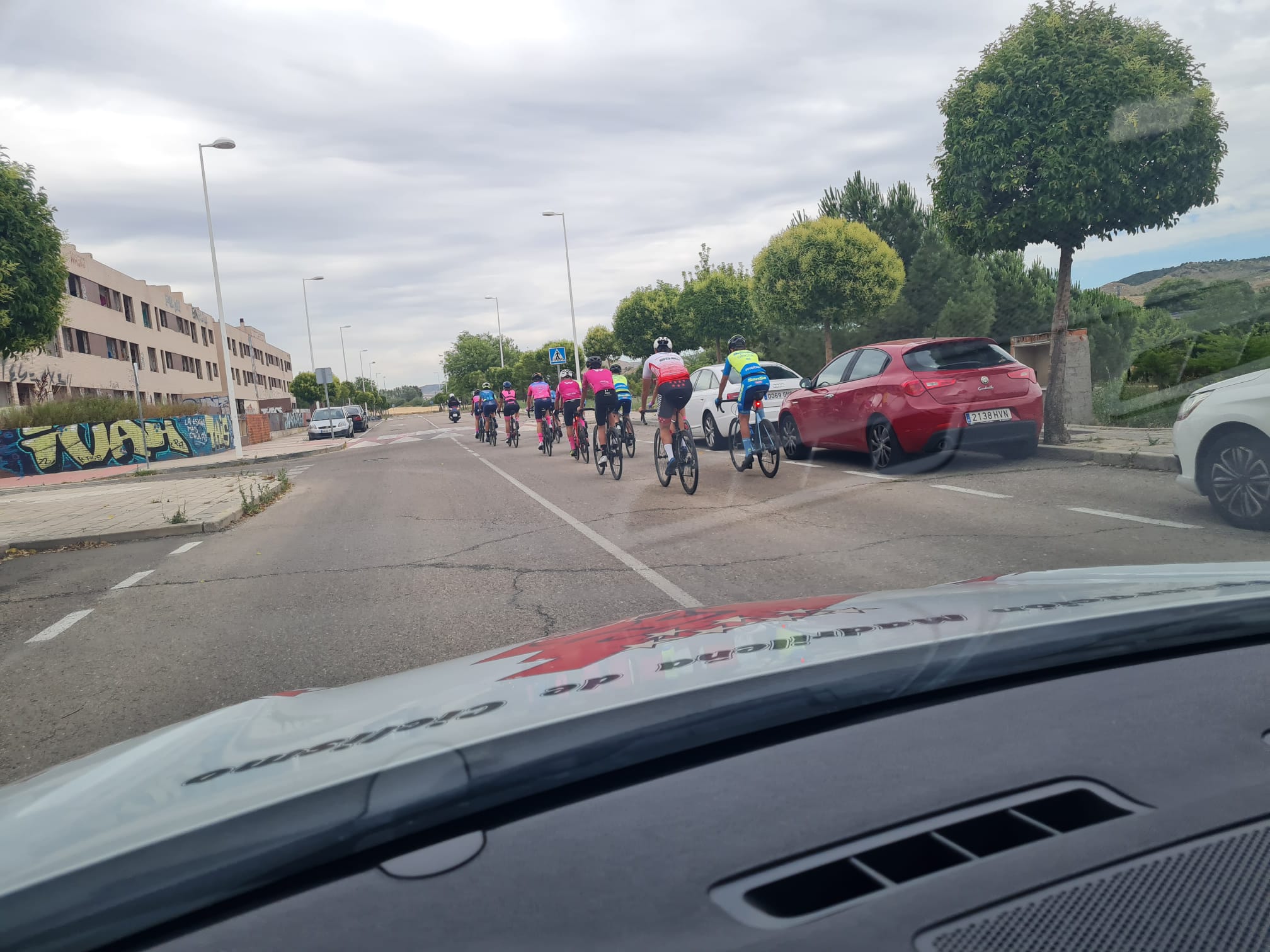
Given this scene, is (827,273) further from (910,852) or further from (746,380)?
(910,852)

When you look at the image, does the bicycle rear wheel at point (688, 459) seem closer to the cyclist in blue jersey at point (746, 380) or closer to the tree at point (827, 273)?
the cyclist in blue jersey at point (746, 380)

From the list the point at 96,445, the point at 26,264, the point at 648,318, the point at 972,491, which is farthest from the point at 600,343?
the point at 972,491

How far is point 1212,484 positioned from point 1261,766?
21.5 feet

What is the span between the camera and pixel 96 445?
32.8 metres

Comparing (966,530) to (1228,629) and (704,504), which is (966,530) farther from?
(1228,629)

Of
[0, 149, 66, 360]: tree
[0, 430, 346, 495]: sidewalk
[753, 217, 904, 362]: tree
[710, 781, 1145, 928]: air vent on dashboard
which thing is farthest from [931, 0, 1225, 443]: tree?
[0, 430, 346, 495]: sidewalk

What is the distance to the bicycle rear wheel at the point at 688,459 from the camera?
36.9 feet

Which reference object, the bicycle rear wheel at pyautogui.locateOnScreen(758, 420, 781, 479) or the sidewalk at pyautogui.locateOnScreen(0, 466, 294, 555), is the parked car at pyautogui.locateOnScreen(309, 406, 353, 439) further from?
the bicycle rear wheel at pyautogui.locateOnScreen(758, 420, 781, 479)

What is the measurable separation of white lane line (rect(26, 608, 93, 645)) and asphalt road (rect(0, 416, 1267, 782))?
3cm

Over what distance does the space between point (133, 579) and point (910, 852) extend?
8293mm

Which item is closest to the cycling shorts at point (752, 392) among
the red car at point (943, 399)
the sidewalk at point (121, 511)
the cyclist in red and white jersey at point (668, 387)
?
the cyclist in red and white jersey at point (668, 387)

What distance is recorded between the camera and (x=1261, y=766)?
4.04 feet

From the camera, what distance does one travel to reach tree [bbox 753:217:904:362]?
29219mm

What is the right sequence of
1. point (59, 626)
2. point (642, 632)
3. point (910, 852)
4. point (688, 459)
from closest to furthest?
point (910, 852)
point (642, 632)
point (59, 626)
point (688, 459)
